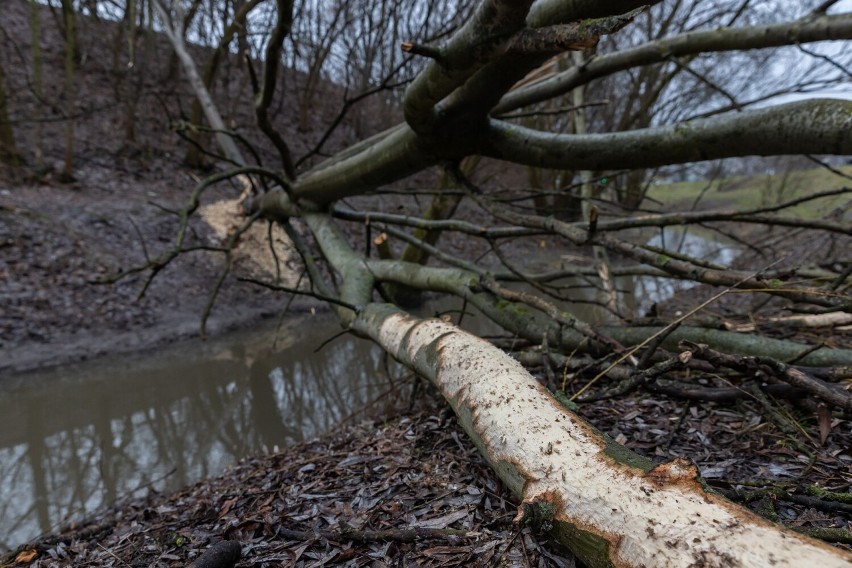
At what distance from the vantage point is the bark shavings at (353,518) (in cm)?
146

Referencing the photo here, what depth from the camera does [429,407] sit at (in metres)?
2.76

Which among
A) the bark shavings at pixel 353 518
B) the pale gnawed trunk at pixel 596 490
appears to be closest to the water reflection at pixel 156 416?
the bark shavings at pixel 353 518

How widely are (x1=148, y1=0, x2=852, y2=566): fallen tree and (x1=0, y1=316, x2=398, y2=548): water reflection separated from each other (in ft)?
5.44

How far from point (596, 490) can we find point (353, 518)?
950 millimetres

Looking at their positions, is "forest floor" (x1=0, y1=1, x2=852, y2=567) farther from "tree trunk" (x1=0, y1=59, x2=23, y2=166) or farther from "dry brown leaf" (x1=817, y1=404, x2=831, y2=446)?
"tree trunk" (x1=0, y1=59, x2=23, y2=166)

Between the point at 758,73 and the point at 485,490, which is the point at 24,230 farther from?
the point at 758,73

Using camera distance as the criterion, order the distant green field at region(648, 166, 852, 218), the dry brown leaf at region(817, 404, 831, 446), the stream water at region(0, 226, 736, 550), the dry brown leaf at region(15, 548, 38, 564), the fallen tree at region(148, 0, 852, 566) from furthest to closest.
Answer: the distant green field at region(648, 166, 852, 218)
the stream water at region(0, 226, 736, 550)
the dry brown leaf at region(15, 548, 38, 564)
the dry brown leaf at region(817, 404, 831, 446)
the fallen tree at region(148, 0, 852, 566)

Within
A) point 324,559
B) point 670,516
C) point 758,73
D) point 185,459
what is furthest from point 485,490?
point 758,73

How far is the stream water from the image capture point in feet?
11.9

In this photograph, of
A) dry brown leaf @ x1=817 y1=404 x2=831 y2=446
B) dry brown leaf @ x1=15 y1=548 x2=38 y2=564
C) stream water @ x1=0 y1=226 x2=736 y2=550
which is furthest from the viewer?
stream water @ x1=0 y1=226 x2=736 y2=550

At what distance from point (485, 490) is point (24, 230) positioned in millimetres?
8519

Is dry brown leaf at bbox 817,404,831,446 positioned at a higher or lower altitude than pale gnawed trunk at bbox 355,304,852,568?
lower

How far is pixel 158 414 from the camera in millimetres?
4883

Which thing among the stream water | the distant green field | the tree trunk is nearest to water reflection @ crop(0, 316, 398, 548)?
the stream water
